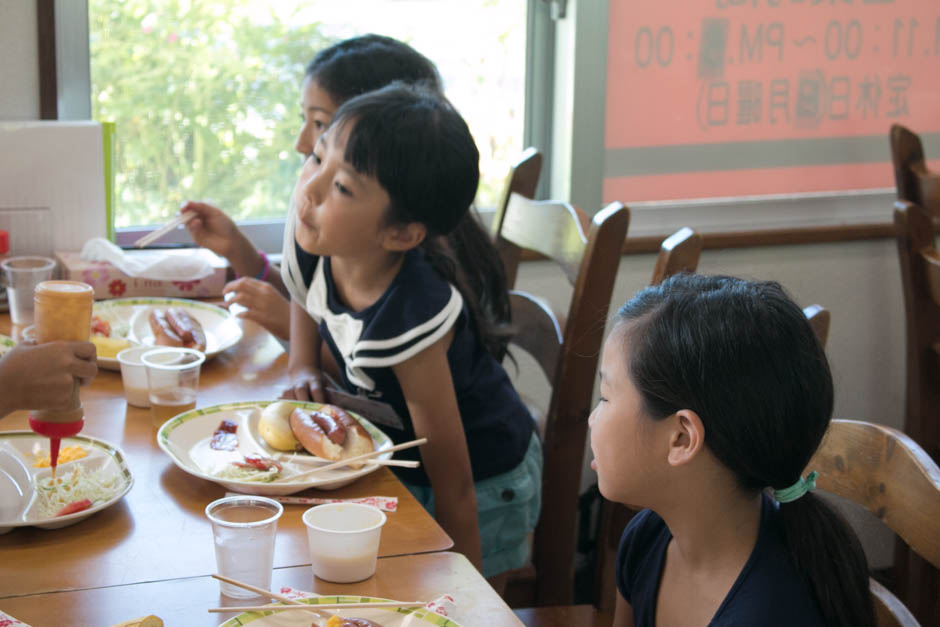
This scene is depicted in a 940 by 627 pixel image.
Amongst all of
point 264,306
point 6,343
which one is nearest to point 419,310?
point 264,306

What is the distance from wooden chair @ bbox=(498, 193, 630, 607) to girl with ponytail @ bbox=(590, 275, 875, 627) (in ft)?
1.90

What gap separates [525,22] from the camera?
8.92 ft

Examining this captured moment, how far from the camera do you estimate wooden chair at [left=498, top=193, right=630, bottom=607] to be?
5.47 feet

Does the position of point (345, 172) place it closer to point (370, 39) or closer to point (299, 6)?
point (370, 39)

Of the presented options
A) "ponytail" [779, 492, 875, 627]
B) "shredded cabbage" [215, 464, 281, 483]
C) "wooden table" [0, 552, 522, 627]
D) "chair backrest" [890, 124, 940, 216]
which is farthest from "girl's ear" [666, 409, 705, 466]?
"chair backrest" [890, 124, 940, 216]

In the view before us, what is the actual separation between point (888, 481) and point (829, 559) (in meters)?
0.15

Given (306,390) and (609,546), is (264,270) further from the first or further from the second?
(609,546)

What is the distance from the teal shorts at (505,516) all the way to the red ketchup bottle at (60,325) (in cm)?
75

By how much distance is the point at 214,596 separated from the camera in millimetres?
977

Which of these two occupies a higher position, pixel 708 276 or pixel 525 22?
pixel 525 22

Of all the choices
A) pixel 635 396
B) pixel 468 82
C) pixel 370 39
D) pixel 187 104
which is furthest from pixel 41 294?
pixel 468 82

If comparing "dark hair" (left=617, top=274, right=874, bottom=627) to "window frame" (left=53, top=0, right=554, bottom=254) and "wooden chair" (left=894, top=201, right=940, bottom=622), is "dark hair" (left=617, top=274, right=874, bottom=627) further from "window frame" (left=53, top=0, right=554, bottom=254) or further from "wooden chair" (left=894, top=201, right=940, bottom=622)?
"window frame" (left=53, top=0, right=554, bottom=254)

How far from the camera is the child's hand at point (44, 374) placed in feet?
3.67

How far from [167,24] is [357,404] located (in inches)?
50.1
